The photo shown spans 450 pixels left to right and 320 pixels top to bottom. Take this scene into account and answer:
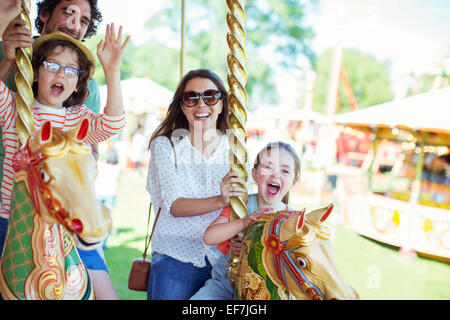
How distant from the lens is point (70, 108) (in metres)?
1.29

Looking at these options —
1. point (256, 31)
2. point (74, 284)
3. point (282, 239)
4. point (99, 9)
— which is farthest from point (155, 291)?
point (256, 31)

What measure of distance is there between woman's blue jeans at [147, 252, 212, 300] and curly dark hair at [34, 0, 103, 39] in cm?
101

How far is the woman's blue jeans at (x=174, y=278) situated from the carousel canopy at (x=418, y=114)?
5471 millimetres

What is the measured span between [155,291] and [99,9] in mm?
1185

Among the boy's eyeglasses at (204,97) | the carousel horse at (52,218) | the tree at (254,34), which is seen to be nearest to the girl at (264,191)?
the boy's eyeglasses at (204,97)

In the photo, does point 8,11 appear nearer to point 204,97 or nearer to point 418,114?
point 204,97

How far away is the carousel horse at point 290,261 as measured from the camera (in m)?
0.96

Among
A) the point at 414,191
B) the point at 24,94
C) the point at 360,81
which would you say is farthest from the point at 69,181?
the point at 360,81

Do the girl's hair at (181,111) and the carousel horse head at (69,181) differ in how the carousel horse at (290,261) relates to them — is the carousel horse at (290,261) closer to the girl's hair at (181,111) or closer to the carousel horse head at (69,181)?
the carousel horse head at (69,181)

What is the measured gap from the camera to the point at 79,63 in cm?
122

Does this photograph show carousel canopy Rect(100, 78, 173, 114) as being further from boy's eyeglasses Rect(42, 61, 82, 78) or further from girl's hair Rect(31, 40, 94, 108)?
boy's eyeglasses Rect(42, 61, 82, 78)

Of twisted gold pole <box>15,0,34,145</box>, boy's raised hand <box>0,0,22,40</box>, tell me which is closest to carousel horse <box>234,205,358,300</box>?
twisted gold pole <box>15,0,34,145</box>

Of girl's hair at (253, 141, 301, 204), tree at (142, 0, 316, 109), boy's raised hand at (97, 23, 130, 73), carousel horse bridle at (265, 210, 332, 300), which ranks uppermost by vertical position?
tree at (142, 0, 316, 109)

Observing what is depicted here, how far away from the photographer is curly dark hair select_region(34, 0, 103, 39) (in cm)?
148
